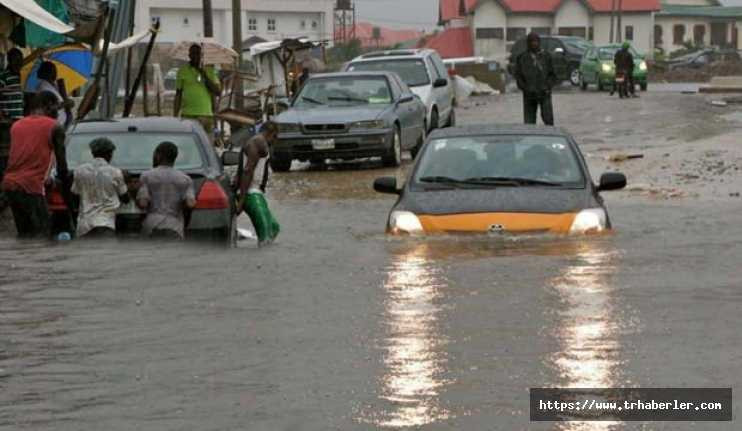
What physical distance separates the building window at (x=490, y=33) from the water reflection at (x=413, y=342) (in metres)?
95.1

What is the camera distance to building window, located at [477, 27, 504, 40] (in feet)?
356

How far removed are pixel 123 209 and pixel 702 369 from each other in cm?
644

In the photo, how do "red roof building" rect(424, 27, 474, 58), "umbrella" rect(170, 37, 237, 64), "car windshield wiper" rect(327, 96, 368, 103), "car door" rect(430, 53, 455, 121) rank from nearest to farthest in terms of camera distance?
"car windshield wiper" rect(327, 96, 368, 103)
"car door" rect(430, 53, 455, 121)
"umbrella" rect(170, 37, 237, 64)
"red roof building" rect(424, 27, 474, 58)

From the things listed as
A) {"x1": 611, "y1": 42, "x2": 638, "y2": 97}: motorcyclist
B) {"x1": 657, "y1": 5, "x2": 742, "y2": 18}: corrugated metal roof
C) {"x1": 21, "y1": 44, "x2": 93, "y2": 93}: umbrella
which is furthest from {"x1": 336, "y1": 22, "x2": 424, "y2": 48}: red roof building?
{"x1": 21, "y1": 44, "x2": 93, "y2": 93}: umbrella

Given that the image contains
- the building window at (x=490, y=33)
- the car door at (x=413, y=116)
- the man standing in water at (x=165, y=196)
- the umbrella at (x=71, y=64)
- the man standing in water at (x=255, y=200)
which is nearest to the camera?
the man standing in water at (x=165, y=196)

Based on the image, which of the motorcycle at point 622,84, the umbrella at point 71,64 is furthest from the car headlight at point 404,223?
the motorcycle at point 622,84

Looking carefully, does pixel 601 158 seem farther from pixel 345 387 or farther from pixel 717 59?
pixel 717 59

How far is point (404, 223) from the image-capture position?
1466 cm

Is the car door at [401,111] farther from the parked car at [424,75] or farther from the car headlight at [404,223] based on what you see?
the car headlight at [404,223]

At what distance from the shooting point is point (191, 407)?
8758 millimetres

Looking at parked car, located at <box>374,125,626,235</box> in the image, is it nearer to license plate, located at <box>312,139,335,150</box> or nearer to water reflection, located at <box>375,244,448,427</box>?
water reflection, located at <box>375,244,448,427</box>

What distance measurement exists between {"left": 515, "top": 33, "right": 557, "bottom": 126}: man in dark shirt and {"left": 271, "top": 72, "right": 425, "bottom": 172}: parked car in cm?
190

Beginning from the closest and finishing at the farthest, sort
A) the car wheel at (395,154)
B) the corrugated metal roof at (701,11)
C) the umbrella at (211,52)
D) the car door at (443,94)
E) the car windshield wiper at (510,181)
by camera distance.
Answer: the car windshield wiper at (510,181)
the car wheel at (395,154)
the car door at (443,94)
the umbrella at (211,52)
the corrugated metal roof at (701,11)

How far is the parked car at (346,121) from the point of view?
2673 cm
